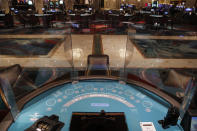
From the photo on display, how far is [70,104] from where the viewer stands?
165 cm

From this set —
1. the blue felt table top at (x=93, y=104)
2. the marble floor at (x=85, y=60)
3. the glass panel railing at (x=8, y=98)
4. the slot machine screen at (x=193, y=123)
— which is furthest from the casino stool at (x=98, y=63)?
the slot machine screen at (x=193, y=123)

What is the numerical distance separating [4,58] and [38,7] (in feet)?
27.0

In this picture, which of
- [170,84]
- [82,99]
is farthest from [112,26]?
[82,99]

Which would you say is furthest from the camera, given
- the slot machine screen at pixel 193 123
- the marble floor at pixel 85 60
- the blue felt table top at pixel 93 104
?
the marble floor at pixel 85 60

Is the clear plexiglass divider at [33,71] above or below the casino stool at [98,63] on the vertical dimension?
below

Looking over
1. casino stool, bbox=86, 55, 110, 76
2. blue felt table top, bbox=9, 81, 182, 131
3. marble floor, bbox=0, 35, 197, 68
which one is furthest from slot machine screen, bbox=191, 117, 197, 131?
marble floor, bbox=0, 35, 197, 68

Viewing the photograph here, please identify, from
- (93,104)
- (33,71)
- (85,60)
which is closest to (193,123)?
(93,104)

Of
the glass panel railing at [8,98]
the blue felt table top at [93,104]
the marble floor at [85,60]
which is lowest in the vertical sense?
the marble floor at [85,60]

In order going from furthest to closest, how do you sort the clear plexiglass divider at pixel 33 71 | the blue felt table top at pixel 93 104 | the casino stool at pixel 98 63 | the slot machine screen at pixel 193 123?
the casino stool at pixel 98 63, the clear plexiglass divider at pixel 33 71, the blue felt table top at pixel 93 104, the slot machine screen at pixel 193 123

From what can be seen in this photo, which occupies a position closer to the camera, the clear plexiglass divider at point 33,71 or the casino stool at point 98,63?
the clear plexiglass divider at point 33,71

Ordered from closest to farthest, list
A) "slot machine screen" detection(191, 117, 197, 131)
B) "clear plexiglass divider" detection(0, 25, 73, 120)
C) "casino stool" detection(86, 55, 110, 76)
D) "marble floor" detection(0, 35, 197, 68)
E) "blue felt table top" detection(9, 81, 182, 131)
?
"slot machine screen" detection(191, 117, 197, 131) → "blue felt table top" detection(9, 81, 182, 131) → "clear plexiglass divider" detection(0, 25, 73, 120) → "casino stool" detection(86, 55, 110, 76) → "marble floor" detection(0, 35, 197, 68)

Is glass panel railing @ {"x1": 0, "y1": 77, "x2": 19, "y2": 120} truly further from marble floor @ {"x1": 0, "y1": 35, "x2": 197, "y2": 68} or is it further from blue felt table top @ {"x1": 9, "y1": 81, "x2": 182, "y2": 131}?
marble floor @ {"x1": 0, "y1": 35, "x2": 197, "y2": 68}

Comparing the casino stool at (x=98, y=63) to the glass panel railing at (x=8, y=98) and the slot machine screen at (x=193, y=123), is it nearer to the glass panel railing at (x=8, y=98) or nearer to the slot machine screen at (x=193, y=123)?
the glass panel railing at (x=8, y=98)

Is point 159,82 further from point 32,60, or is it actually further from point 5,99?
point 32,60
